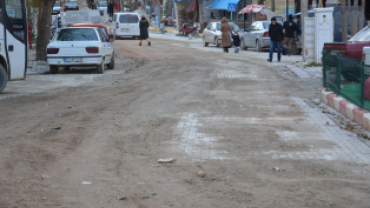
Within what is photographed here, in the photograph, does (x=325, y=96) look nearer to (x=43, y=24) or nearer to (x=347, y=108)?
(x=347, y=108)

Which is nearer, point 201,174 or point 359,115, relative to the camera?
point 201,174

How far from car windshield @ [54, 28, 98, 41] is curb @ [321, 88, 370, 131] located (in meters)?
8.83

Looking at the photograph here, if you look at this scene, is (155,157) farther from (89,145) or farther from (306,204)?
(306,204)

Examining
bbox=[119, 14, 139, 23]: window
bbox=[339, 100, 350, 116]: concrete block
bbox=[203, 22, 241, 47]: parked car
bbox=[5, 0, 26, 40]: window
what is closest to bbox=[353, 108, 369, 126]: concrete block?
bbox=[339, 100, 350, 116]: concrete block

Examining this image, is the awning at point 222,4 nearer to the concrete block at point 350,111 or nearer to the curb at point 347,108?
the curb at point 347,108

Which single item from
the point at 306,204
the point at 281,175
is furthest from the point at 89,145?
the point at 306,204

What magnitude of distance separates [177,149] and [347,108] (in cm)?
371

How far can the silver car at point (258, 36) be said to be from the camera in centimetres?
2581

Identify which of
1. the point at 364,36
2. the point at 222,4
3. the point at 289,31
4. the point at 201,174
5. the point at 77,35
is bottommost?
the point at 201,174

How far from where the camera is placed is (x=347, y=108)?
364 inches

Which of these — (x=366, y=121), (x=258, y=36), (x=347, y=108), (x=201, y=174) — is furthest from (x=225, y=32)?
(x=201, y=174)

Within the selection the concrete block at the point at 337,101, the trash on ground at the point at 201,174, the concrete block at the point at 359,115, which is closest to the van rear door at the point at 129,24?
the concrete block at the point at 337,101

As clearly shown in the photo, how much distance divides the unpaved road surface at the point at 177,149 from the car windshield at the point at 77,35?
441 cm

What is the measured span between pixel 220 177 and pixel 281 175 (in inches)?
26.9
